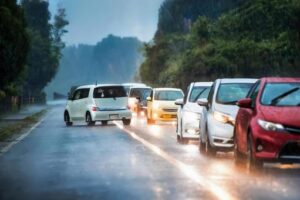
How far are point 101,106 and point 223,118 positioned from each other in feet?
63.6

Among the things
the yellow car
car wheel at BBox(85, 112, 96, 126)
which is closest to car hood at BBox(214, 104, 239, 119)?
the yellow car

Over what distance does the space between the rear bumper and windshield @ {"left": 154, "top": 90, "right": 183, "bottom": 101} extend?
1.54m

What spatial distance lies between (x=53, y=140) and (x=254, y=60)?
32.7 meters

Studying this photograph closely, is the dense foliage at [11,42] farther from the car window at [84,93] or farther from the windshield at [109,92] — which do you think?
the windshield at [109,92]

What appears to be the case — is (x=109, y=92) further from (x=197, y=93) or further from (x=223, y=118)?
(x=223, y=118)

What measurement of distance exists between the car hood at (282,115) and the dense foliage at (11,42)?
3139 centimetres

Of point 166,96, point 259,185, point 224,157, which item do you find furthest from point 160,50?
point 259,185

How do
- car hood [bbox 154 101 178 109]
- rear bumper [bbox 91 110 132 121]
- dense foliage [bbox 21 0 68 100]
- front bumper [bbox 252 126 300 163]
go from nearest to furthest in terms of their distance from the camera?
front bumper [bbox 252 126 300 163], car hood [bbox 154 101 178 109], rear bumper [bbox 91 110 132 121], dense foliage [bbox 21 0 68 100]

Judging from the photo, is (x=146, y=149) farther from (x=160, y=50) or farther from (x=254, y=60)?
(x=160, y=50)

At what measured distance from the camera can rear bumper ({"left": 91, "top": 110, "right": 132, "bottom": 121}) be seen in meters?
36.7

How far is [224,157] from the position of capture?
1827 centimetres

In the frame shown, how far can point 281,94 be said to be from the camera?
1486 cm

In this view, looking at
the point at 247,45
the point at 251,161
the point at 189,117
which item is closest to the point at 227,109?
the point at 251,161

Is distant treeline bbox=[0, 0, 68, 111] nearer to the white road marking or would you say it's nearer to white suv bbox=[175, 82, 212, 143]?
white suv bbox=[175, 82, 212, 143]
